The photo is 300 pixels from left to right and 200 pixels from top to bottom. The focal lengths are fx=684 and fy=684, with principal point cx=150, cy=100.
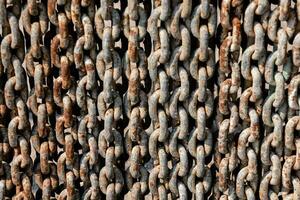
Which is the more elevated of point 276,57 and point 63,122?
point 276,57

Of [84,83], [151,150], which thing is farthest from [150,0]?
[151,150]

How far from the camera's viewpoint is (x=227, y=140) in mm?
1514

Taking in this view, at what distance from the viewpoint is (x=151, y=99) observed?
1.49 meters

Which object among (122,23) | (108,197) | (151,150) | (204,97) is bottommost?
(108,197)

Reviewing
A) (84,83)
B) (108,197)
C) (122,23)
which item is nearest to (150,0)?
(122,23)

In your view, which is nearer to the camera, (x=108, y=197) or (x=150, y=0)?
(x=150, y=0)

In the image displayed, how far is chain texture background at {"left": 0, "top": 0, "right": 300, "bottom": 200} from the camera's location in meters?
1.43

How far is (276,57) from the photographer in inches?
56.3

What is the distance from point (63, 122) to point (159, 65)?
257 mm

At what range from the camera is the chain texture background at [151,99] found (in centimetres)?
143

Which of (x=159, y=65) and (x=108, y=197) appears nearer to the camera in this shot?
(x=159, y=65)

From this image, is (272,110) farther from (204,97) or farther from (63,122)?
(63,122)

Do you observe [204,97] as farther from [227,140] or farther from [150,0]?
[150,0]

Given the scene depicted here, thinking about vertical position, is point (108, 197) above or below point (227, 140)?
below
